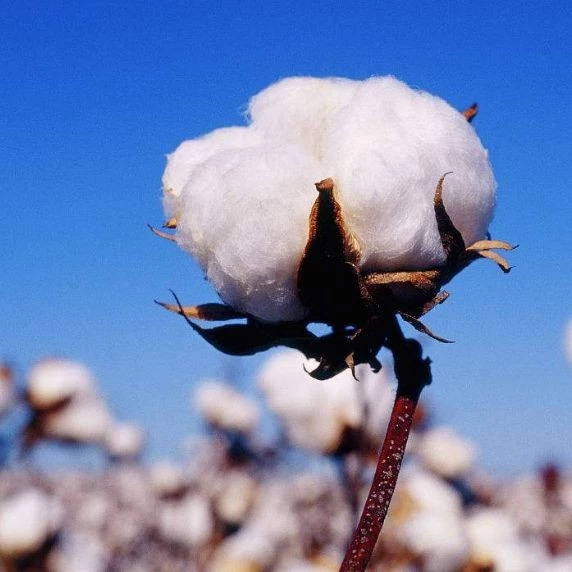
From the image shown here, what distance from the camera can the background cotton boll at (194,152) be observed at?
1028mm

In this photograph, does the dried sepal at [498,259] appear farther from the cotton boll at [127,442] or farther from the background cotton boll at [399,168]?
the cotton boll at [127,442]

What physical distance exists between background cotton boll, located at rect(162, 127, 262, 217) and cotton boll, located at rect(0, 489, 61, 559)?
3240 mm

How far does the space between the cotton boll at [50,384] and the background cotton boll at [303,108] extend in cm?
432

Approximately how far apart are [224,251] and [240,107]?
29 cm

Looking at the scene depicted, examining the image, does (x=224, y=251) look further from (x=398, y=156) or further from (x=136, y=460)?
(x=136, y=460)

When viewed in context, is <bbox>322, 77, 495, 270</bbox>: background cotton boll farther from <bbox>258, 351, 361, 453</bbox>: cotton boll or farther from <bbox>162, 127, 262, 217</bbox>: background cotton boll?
<bbox>258, 351, 361, 453</bbox>: cotton boll

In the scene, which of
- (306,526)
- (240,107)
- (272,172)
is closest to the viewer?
(272,172)

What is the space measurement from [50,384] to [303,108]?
4423 millimetres

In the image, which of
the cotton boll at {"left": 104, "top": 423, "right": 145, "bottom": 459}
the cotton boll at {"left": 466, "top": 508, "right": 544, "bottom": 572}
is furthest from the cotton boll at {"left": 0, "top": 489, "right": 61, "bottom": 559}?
the cotton boll at {"left": 104, "top": 423, "right": 145, "bottom": 459}

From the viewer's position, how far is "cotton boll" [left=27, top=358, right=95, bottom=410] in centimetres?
510

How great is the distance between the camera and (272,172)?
903 mm

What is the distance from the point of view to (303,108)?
1.04 m

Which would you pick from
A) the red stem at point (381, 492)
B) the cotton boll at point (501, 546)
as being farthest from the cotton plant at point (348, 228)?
the cotton boll at point (501, 546)

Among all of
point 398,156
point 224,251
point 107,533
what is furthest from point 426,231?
point 107,533
